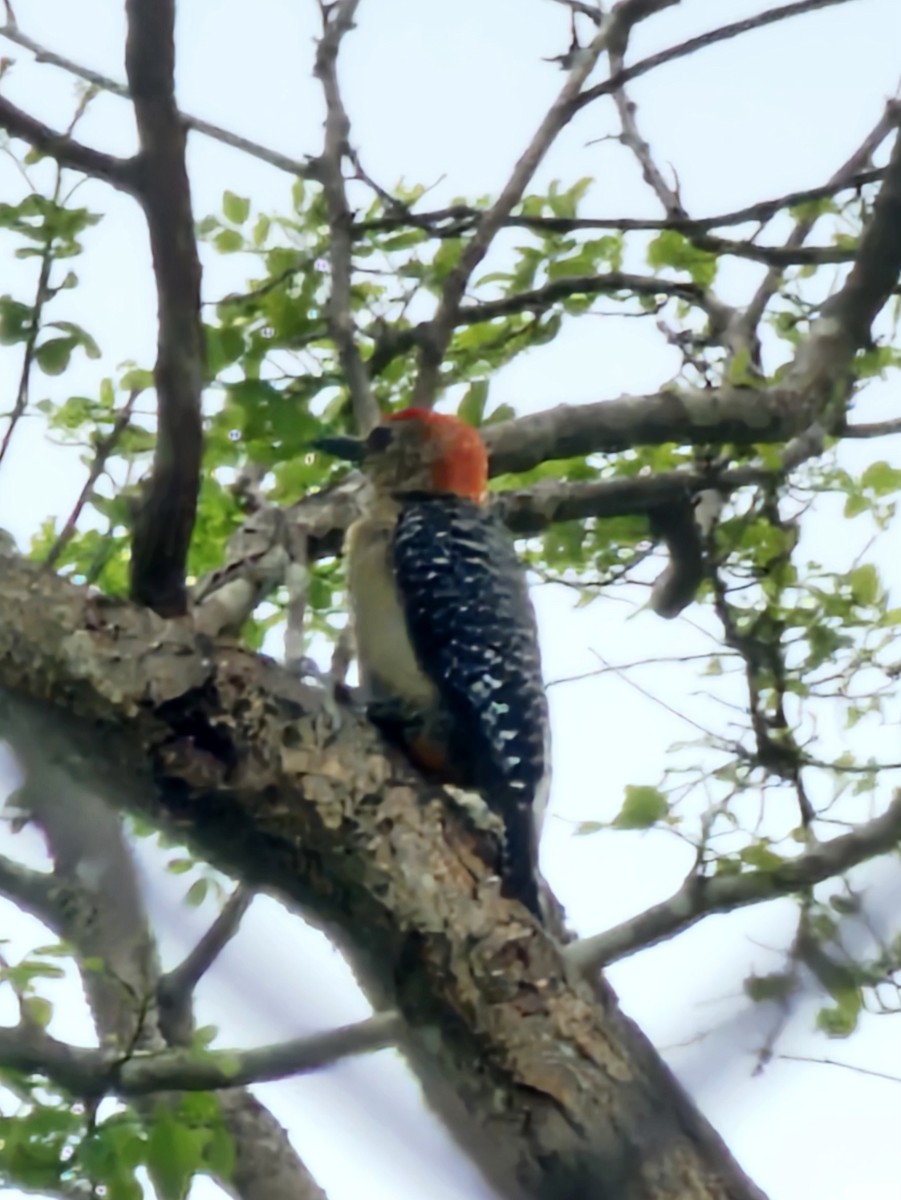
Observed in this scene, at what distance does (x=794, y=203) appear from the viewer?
3.37 metres

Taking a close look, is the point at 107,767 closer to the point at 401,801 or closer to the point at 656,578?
the point at 401,801

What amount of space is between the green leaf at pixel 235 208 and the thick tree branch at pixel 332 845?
1462 mm

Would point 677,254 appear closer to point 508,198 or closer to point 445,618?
point 508,198

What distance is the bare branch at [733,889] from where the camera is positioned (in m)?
2.23

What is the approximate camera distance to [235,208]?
362 cm

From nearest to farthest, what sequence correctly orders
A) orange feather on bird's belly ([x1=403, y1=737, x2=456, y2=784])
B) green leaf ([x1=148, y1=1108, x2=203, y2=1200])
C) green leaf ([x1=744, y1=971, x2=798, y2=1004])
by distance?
green leaf ([x1=744, y1=971, x2=798, y2=1004]) → green leaf ([x1=148, y1=1108, x2=203, y2=1200]) → orange feather on bird's belly ([x1=403, y1=737, x2=456, y2=784])

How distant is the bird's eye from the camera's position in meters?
3.75

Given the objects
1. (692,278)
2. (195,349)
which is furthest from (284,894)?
(692,278)

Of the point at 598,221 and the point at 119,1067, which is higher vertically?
the point at 598,221

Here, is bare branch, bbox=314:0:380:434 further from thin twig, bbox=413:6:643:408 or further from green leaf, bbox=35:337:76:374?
green leaf, bbox=35:337:76:374

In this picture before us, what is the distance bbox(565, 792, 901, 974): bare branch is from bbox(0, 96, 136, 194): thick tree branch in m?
1.43

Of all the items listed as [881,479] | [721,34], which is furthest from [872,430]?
[721,34]

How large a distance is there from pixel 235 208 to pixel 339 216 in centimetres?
29

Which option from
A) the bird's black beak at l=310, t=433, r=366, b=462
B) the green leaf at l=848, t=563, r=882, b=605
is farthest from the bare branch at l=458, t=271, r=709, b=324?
the green leaf at l=848, t=563, r=882, b=605
